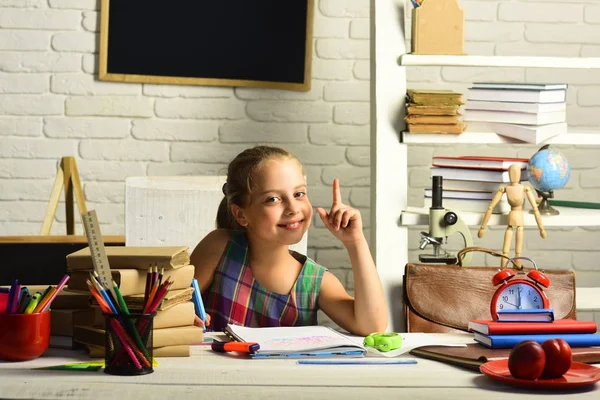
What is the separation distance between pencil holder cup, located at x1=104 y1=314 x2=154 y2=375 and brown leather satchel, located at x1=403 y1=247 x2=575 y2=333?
1059 millimetres

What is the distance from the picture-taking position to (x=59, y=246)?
293 cm

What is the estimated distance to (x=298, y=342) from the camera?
1571 millimetres

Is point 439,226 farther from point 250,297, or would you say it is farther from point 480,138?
point 250,297

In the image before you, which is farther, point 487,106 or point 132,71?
point 132,71

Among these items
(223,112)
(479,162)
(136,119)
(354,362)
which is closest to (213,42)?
(223,112)

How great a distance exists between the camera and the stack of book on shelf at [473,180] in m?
2.80

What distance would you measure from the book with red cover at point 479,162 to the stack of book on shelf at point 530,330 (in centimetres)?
122

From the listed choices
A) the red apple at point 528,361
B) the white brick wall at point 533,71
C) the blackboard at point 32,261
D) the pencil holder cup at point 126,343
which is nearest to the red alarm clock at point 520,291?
the red apple at point 528,361

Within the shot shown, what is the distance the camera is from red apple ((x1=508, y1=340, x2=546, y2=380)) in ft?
4.18

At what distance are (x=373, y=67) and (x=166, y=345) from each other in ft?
5.23

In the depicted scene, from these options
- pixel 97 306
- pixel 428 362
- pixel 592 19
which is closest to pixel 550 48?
pixel 592 19

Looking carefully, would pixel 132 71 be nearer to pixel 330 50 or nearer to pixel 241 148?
pixel 241 148

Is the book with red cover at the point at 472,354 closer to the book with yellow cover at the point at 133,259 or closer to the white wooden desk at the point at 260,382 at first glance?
the white wooden desk at the point at 260,382

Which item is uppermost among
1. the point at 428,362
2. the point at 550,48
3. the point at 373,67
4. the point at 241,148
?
the point at 550,48
